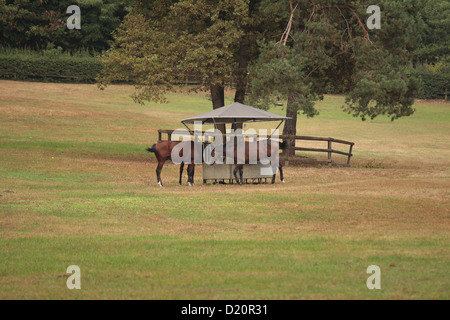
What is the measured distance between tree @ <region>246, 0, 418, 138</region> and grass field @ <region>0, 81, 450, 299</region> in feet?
12.4

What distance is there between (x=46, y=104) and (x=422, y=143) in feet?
97.2

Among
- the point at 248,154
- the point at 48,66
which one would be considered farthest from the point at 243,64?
the point at 48,66

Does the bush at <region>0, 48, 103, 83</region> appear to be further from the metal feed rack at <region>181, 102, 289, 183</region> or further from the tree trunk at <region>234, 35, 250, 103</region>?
the metal feed rack at <region>181, 102, 289, 183</region>

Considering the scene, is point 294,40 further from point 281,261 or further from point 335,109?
point 335,109

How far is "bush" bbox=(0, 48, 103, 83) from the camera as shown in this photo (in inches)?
2657

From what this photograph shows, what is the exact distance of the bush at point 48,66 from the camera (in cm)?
6750

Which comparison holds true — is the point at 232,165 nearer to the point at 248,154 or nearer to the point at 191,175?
the point at 248,154

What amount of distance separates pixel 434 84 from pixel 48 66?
42.0 meters

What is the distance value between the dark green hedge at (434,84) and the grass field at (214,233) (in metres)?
41.4

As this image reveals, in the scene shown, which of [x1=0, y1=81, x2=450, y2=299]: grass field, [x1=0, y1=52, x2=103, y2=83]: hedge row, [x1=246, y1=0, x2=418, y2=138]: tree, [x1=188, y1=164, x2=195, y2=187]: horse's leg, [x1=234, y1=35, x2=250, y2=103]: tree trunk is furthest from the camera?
[x1=0, y1=52, x2=103, y2=83]: hedge row

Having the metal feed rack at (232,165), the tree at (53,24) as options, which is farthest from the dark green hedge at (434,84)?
the metal feed rack at (232,165)

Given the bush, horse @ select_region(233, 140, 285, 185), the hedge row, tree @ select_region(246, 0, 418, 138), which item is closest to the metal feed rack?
horse @ select_region(233, 140, 285, 185)
